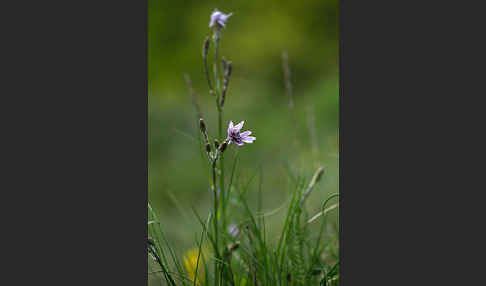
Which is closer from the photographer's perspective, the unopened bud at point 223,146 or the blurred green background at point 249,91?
the unopened bud at point 223,146

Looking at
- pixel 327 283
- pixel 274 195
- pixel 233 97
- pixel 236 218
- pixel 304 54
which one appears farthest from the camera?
pixel 233 97

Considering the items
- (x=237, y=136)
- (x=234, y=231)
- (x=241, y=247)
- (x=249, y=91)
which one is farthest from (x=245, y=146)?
(x=237, y=136)

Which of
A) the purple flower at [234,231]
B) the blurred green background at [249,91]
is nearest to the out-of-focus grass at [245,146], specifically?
the blurred green background at [249,91]

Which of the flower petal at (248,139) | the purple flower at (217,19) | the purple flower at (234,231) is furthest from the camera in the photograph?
the purple flower at (234,231)

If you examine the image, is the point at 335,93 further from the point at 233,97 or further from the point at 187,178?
the point at 187,178

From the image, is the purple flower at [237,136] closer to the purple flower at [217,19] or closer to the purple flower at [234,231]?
the purple flower at [217,19]

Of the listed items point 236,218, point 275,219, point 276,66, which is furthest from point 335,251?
point 276,66

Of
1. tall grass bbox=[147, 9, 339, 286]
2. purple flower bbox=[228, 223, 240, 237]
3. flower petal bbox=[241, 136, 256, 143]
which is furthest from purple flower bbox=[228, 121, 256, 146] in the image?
purple flower bbox=[228, 223, 240, 237]

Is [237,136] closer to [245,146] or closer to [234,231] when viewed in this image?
[234,231]
